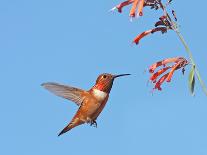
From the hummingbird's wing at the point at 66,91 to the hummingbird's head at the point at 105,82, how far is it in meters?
0.51

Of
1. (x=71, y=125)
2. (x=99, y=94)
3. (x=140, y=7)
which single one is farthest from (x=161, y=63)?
(x=71, y=125)

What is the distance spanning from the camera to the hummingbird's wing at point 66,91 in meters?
7.80

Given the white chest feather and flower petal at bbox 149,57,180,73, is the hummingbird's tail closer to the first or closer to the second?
the white chest feather

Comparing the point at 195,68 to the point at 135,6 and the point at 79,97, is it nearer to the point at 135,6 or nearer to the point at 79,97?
the point at 135,6

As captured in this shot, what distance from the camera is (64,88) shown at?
818 centimetres

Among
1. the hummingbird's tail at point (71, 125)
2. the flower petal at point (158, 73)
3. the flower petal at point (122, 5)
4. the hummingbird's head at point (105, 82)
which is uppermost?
the flower petal at point (122, 5)

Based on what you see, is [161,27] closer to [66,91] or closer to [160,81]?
[160,81]

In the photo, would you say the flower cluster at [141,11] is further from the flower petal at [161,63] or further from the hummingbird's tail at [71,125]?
the hummingbird's tail at [71,125]

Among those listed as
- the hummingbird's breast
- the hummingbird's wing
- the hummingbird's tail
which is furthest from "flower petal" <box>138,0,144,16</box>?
the hummingbird's tail

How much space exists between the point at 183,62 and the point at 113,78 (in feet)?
5.17

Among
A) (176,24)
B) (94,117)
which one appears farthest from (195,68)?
(94,117)

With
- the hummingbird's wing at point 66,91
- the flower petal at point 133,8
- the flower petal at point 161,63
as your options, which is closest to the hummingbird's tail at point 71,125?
the hummingbird's wing at point 66,91

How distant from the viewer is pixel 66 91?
27.3ft

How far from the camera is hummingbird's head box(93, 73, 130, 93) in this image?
312 inches
